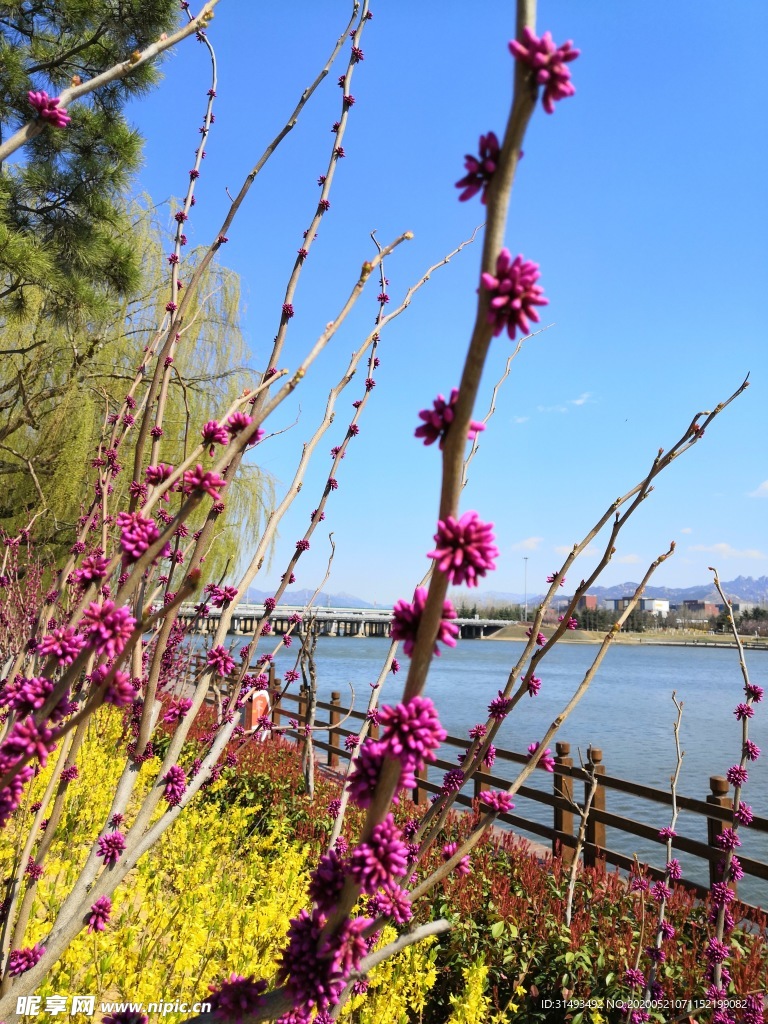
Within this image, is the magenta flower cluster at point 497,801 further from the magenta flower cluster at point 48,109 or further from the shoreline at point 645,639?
the shoreline at point 645,639

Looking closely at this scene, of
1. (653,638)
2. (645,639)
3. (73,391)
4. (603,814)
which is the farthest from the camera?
(653,638)

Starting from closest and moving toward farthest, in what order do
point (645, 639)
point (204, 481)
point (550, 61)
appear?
point (550, 61) → point (204, 481) → point (645, 639)

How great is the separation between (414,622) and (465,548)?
121 mm

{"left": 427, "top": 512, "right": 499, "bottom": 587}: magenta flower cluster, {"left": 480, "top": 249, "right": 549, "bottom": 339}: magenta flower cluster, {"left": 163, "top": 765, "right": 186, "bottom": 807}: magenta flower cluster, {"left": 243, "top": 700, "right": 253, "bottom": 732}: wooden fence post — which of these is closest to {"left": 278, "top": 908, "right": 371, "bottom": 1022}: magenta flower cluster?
{"left": 427, "top": 512, "right": 499, "bottom": 587}: magenta flower cluster

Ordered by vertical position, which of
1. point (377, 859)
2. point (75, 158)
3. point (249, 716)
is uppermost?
point (75, 158)

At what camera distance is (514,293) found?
0.68 metres

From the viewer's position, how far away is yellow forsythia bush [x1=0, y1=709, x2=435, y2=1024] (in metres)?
3.21

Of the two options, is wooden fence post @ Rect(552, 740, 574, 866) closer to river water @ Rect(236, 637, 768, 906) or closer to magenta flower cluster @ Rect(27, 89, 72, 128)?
river water @ Rect(236, 637, 768, 906)

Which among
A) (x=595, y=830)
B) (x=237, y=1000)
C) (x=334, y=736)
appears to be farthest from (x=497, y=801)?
(x=334, y=736)

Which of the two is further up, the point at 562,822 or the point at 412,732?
the point at 412,732

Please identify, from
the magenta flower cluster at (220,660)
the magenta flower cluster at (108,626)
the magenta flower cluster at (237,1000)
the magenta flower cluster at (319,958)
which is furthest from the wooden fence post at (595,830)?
the magenta flower cluster at (108,626)

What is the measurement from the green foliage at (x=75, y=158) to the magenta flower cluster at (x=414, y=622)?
21.3 ft

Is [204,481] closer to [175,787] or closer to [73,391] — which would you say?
[175,787]

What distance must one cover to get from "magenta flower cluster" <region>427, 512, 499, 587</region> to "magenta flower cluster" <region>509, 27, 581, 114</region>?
42 centimetres
